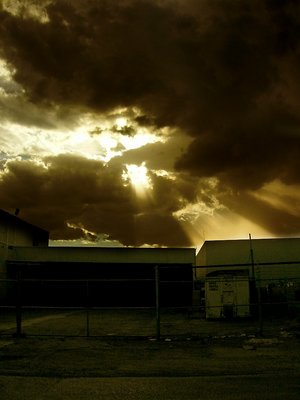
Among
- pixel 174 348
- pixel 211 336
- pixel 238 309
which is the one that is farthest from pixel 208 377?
pixel 238 309

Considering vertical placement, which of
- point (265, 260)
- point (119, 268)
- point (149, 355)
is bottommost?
point (149, 355)

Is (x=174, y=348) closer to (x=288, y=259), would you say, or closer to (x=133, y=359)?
(x=133, y=359)

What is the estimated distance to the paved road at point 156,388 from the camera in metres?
6.36

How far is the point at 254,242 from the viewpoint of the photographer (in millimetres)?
36219

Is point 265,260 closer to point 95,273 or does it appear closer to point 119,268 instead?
point 119,268

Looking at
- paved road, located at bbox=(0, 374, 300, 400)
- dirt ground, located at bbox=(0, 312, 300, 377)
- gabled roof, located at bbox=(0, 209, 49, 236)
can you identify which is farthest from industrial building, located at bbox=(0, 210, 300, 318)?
paved road, located at bbox=(0, 374, 300, 400)

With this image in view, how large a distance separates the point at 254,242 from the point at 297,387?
30087mm

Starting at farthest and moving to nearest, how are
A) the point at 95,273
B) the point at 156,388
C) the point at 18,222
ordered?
the point at 18,222, the point at 95,273, the point at 156,388

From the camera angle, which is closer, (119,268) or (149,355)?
(149,355)

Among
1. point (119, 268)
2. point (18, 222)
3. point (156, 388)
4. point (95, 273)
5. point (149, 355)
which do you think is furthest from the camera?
point (18, 222)

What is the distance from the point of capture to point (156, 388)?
6895 mm

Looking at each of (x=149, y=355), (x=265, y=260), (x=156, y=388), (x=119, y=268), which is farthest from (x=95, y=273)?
(x=156, y=388)

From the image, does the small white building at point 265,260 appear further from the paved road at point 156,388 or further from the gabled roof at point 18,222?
the paved road at point 156,388

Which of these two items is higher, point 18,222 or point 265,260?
point 18,222
